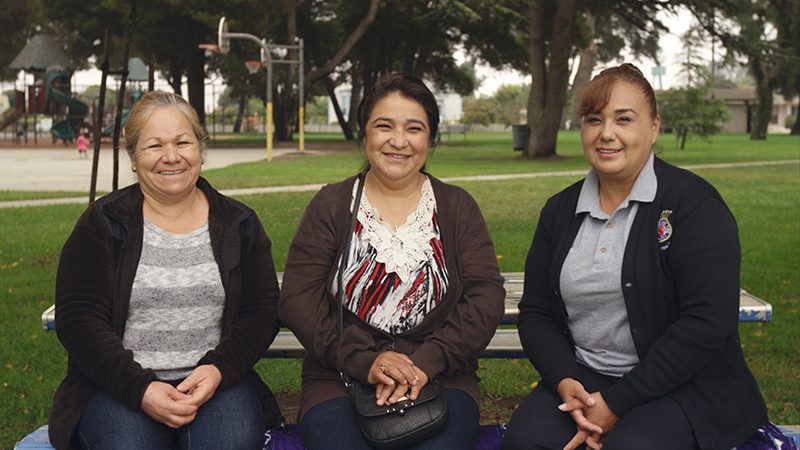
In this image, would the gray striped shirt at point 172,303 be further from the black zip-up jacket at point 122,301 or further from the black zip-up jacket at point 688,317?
the black zip-up jacket at point 688,317

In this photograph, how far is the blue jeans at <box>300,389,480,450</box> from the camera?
2.94 m

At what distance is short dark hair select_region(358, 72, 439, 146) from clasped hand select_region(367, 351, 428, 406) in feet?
2.58

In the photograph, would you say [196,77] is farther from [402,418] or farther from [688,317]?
[688,317]

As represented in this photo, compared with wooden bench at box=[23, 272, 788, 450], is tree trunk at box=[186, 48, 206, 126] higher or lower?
higher

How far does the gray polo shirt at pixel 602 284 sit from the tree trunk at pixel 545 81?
23.7 metres

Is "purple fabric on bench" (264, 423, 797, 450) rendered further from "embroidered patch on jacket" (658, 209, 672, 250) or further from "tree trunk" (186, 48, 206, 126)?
"tree trunk" (186, 48, 206, 126)

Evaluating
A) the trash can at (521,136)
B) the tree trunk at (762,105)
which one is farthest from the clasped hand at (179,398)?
the tree trunk at (762,105)

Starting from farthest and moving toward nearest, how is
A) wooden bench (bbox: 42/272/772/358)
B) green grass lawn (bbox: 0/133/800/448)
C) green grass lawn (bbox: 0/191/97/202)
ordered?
green grass lawn (bbox: 0/191/97/202), green grass lawn (bbox: 0/133/800/448), wooden bench (bbox: 42/272/772/358)

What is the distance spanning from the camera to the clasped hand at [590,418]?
289 cm

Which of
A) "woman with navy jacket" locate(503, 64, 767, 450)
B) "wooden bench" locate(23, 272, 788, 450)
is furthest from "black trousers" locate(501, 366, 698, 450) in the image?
"wooden bench" locate(23, 272, 788, 450)

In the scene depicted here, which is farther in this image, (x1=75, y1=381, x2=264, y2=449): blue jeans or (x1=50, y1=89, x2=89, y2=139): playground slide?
(x1=50, y1=89, x2=89, y2=139): playground slide

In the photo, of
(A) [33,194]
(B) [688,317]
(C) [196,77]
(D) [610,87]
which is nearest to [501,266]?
(D) [610,87]

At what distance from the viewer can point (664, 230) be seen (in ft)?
9.71

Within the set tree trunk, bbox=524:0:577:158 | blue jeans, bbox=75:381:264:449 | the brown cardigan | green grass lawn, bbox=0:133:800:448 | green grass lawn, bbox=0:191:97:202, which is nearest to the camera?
blue jeans, bbox=75:381:264:449
